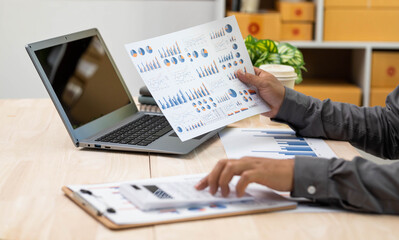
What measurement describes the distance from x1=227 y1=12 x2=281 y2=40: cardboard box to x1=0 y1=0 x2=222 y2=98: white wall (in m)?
0.15

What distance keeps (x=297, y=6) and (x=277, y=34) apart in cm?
18

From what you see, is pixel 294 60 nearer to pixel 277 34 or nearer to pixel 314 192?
pixel 314 192

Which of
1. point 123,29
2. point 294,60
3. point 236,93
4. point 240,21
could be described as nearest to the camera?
point 236,93

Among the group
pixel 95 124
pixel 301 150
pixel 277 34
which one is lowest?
pixel 277 34

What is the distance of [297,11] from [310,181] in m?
2.00

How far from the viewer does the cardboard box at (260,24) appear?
2.67m

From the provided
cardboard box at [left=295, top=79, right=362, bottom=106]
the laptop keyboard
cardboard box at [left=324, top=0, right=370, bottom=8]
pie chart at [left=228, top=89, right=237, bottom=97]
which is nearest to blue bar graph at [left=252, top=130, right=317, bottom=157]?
pie chart at [left=228, top=89, right=237, bottom=97]

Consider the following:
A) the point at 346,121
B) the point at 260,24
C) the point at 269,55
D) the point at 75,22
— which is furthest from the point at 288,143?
the point at 75,22

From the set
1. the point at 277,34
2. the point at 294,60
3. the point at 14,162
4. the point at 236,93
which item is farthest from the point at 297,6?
the point at 14,162

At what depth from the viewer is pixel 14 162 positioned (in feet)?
3.55

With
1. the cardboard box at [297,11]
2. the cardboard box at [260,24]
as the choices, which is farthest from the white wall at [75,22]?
the cardboard box at [297,11]

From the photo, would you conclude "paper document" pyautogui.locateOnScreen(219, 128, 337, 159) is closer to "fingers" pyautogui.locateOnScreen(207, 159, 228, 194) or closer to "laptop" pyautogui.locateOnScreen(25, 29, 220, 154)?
"laptop" pyautogui.locateOnScreen(25, 29, 220, 154)

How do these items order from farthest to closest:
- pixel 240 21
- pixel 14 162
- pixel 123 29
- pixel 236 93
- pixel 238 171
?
pixel 123 29 < pixel 240 21 < pixel 236 93 < pixel 14 162 < pixel 238 171

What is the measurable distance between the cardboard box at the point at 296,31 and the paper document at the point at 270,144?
59.1 inches
